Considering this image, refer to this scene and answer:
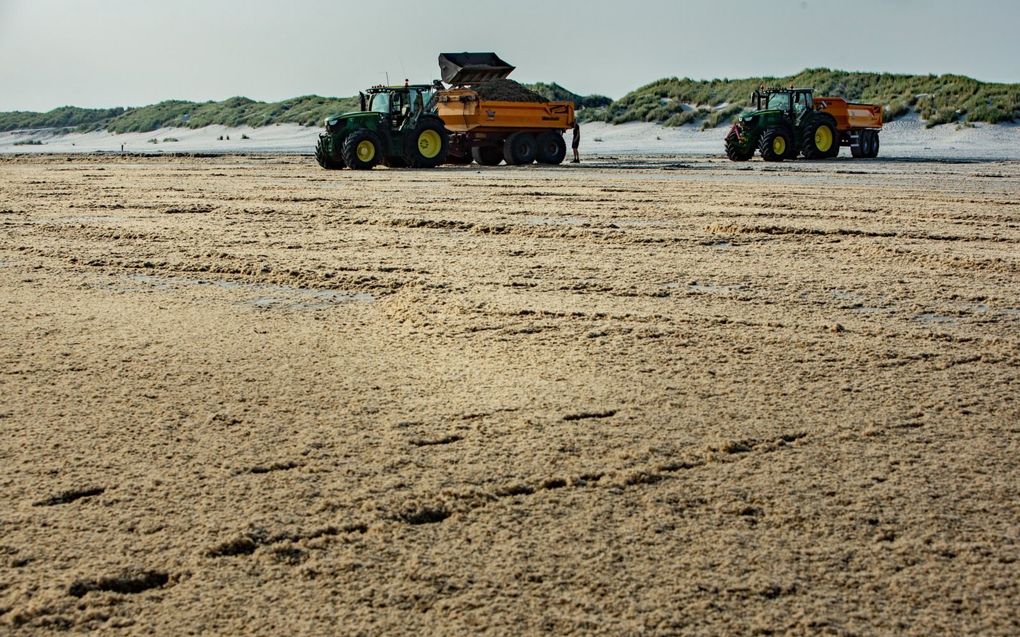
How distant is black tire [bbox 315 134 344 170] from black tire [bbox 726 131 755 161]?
974 cm

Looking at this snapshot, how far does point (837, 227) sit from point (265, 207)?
7161 millimetres

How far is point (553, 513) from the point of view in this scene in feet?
13.5

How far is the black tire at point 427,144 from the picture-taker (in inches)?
1032

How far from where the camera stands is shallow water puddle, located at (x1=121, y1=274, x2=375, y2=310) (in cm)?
813

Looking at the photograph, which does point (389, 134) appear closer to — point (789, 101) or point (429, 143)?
point (429, 143)

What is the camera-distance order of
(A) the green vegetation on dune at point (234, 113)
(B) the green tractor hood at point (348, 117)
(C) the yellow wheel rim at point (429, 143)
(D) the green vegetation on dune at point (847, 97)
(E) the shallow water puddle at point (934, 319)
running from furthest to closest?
(A) the green vegetation on dune at point (234, 113) < (D) the green vegetation on dune at point (847, 97) < (C) the yellow wheel rim at point (429, 143) < (B) the green tractor hood at point (348, 117) < (E) the shallow water puddle at point (934, 319)

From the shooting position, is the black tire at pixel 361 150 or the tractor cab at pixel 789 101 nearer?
the black tire at pixel 361 150

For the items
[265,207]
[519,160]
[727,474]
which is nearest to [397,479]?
[727,474]

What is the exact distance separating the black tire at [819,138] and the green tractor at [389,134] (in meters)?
9.29

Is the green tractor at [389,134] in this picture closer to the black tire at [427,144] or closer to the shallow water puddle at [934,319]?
the black tire at [427,144]

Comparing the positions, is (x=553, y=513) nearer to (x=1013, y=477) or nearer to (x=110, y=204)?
(x=1013, y=477)

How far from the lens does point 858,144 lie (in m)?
31.5

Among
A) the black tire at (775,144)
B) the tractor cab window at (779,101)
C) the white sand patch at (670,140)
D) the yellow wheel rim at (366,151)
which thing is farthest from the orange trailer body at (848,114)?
the yellow wheel rim at (366,151)

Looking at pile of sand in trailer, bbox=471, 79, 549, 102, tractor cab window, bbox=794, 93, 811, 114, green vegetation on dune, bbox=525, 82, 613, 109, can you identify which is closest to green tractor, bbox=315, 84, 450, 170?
pile of sand in trailer, bbox=471, 79, 549, 102
